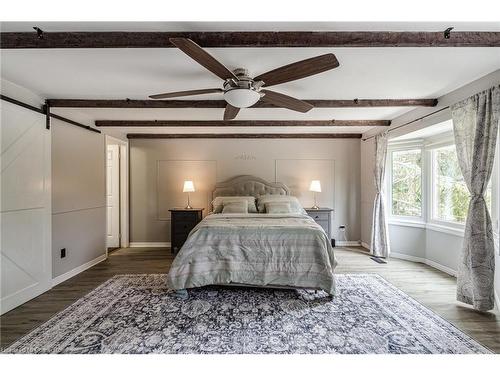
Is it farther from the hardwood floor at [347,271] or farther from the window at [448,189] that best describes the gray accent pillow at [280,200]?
the window at [448,189]

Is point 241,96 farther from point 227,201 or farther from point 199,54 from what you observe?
point 227,201

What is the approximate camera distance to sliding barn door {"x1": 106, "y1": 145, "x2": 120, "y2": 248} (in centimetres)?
513

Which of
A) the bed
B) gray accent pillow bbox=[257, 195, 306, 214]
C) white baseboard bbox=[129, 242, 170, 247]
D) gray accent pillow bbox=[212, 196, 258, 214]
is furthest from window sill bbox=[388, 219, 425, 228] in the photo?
white baseboard bbox=[129, 242, 170, 247]

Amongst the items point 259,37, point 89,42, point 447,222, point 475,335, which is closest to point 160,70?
point 89,42

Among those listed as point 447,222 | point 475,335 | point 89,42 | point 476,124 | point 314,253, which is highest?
point 89,42

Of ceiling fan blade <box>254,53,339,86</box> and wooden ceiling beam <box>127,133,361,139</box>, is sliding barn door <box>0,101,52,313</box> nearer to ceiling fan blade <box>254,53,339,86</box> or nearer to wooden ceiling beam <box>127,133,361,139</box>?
wooden ceiling beam <box>127,133,361,139</box>

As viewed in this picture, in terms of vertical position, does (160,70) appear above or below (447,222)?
above

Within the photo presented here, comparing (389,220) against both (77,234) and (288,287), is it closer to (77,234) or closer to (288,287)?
(288,287)

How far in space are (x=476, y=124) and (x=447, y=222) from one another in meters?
1.78

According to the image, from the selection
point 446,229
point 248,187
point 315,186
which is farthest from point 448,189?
point 248,187

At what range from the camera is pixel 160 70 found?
7.84 ft

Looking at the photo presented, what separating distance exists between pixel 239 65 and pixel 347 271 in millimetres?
3133

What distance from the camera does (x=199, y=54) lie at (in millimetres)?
1624

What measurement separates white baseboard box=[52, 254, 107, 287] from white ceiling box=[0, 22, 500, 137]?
2.36 metres
